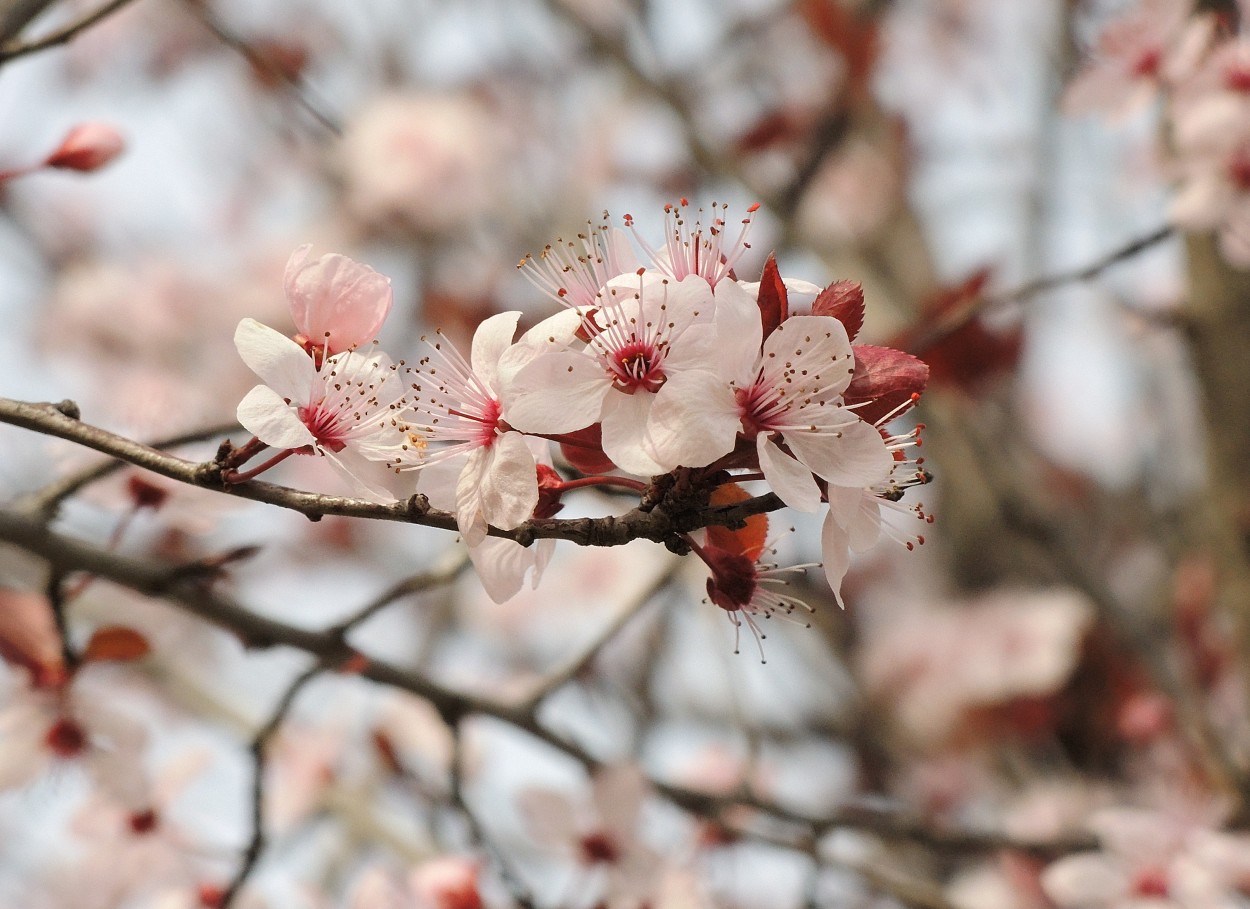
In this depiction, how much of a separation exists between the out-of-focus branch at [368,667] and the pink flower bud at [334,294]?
14.2 inches

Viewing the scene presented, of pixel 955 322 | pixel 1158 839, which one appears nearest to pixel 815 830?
pixel 1158 839

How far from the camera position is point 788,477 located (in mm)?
654

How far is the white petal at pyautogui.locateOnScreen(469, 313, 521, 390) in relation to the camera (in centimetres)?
73

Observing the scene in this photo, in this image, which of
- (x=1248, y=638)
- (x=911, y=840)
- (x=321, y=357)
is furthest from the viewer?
(x=1248, y=638)

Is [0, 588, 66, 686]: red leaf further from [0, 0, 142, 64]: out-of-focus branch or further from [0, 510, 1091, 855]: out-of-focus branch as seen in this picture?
[0, 0, 142, 64]: out-of-focus branch

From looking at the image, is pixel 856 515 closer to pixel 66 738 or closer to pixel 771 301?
pixel 771 301

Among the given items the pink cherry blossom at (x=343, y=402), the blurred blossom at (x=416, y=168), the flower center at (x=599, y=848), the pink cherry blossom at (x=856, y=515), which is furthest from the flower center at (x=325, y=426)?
the blurred blossom at (x=416, y=168)

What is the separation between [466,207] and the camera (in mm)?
3438

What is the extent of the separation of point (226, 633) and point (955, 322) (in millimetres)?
988

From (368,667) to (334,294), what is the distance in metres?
0.48

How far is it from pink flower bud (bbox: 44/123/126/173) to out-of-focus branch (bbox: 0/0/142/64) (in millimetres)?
122

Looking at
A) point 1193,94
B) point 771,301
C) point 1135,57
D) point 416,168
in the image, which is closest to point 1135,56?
point 1135,57

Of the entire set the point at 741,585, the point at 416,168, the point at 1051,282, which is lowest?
the point at 741,585

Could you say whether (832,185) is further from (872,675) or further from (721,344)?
(721,344)
